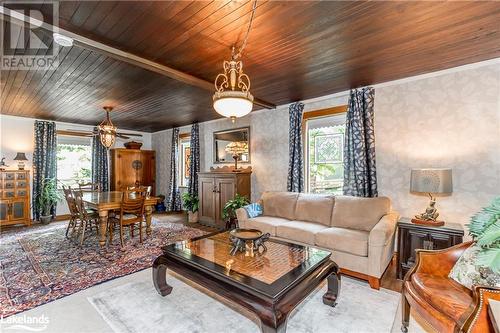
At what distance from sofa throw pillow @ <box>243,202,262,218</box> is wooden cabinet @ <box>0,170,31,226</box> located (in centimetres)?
506

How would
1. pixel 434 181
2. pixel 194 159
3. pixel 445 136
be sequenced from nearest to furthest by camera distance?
pixel 434 181
pixel 445 136
pixel 194 159

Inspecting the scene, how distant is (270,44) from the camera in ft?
7.88

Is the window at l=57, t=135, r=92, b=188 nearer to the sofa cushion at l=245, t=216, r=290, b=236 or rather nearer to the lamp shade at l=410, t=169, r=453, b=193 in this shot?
the sofa cushion at l=245, t=216, r=290, b=236

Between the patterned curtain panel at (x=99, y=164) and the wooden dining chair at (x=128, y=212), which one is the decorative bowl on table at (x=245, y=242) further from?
the patterned curtain panel at (x=99, y=164)

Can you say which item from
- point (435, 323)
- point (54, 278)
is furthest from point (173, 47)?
point (435, 323)

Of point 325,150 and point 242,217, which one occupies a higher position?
point 325,150

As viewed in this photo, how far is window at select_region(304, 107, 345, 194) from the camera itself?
418cm

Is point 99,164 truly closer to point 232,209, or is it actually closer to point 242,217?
point 232,209

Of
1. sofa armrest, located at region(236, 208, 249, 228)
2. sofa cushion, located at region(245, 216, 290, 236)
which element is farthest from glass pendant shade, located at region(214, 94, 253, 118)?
sofa armrest, located at region(236, 208, 249, 228)

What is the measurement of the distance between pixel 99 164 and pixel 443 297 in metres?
7.53

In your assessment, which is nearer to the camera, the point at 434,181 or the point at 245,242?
the point at 245,242

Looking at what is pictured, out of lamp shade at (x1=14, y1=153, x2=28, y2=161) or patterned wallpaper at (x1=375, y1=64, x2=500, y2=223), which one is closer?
patterned wallpaper at (x1=375, y1=64, x2=500, y2=223)

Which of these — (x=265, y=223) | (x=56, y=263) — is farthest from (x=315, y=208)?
(x=56, y=263)

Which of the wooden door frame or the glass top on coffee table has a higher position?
the wooden door frame
